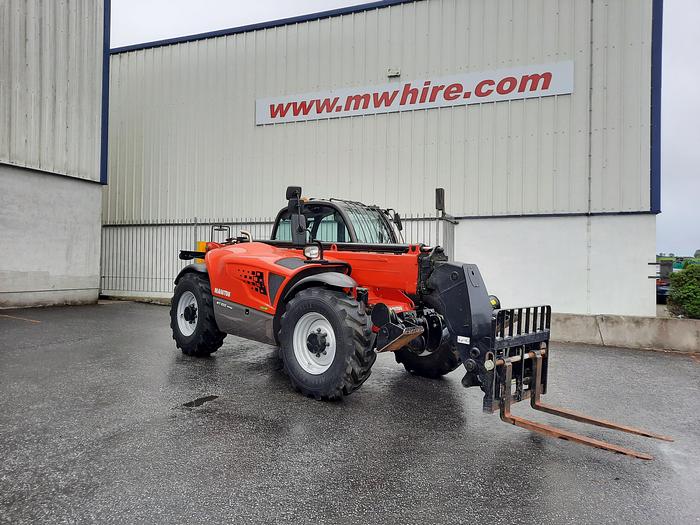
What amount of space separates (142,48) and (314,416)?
609 inches

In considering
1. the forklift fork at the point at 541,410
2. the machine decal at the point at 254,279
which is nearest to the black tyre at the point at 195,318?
the machine decal at the point at 254,279

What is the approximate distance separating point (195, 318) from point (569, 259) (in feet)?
27.2

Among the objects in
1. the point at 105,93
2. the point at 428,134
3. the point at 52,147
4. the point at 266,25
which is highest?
the point at 266,25

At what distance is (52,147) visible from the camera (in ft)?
44.4

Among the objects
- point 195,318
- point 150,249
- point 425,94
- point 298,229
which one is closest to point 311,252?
point 298,229

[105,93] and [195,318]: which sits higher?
[105,93]

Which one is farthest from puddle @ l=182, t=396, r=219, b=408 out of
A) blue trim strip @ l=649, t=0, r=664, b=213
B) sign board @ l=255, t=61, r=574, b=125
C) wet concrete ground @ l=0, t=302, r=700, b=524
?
blue trim strip @ l=649, t=0, r=664, b=213

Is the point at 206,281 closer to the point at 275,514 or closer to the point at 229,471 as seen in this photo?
the point at 229,471

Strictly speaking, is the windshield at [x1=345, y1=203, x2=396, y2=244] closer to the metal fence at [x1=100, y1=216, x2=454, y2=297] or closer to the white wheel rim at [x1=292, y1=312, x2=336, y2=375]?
the white wheel rim at [x1=292, y1=312, x2=336, y2=375]

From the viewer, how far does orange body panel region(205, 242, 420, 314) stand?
535 centimetres

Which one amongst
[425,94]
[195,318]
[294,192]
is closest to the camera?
[294,192]

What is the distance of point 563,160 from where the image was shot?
450 inches

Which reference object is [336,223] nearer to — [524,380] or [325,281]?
[325,281]

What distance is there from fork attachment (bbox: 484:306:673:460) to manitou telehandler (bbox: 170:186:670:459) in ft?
0.03
